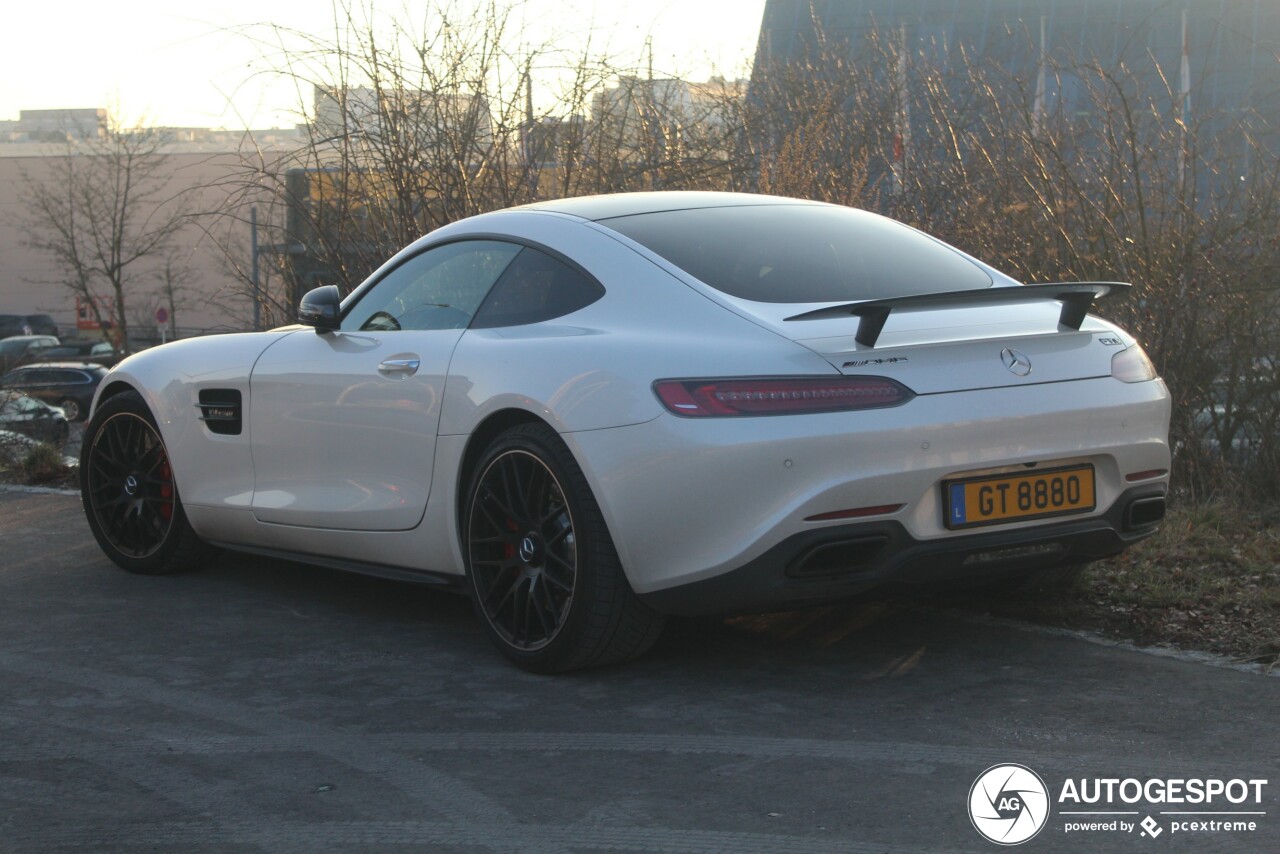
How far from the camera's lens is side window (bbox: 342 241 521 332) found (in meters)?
4.86

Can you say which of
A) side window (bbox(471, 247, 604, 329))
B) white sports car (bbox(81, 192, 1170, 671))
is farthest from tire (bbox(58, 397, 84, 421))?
side window (bbox(471, 247, 604, 329))

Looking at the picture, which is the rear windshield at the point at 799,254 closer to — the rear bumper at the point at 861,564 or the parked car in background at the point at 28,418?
the rear bumper at the point at 861,564

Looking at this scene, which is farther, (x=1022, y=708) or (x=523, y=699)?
(x=523, y=699)

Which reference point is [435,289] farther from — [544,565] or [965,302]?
[965,302]

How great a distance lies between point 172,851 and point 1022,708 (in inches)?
82.5

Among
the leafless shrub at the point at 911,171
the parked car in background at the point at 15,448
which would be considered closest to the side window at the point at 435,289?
the leafless shrub at the point at 911,171

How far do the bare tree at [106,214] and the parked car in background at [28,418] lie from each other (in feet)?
117

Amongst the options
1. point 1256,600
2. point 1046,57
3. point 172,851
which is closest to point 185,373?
point 172,851

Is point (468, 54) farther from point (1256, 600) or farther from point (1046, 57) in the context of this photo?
point (1256, 600)

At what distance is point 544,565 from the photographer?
4285 millimetres

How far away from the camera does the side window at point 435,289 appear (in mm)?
4855

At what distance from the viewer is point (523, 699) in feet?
13.5

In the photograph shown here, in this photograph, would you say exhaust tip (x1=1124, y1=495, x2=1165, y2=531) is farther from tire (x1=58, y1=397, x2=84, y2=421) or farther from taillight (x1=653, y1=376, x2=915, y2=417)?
tire (x1=58, y1=397, x2=84, y2=421)

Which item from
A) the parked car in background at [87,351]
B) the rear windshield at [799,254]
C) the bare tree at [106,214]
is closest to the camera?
the rear windshield at [799,254]
